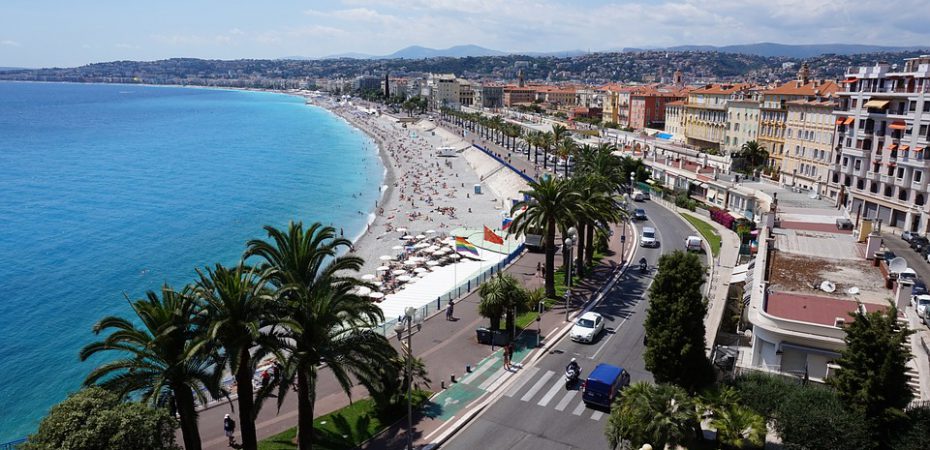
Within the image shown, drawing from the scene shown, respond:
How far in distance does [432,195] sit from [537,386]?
182 ft

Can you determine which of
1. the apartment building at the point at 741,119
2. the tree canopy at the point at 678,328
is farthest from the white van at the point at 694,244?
the apartment building at the point at 741,119

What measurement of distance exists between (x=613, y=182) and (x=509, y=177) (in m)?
33.8

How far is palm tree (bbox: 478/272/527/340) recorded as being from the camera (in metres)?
26.3

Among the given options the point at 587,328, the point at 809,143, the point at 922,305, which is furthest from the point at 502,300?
the point at 809,143

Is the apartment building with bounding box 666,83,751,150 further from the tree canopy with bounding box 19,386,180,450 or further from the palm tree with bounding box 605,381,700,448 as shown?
the tree canopy with bounding box 19,386,180,450

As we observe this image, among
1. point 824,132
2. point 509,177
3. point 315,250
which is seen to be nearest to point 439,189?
point 509,177

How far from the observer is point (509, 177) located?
79.1m

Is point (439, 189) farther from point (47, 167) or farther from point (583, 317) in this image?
point (47, 167)

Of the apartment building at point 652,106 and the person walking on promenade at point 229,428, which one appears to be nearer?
the person walking on promenade at point 229,428

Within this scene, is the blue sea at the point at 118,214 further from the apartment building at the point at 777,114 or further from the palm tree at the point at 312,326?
the apartment building at the point at 777,114

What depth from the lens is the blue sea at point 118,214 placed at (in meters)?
34.2

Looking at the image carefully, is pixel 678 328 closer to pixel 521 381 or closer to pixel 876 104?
pixel 521 381

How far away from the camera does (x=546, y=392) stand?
21.9 m

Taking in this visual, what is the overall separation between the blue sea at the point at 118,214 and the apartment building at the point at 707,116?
45.6m
